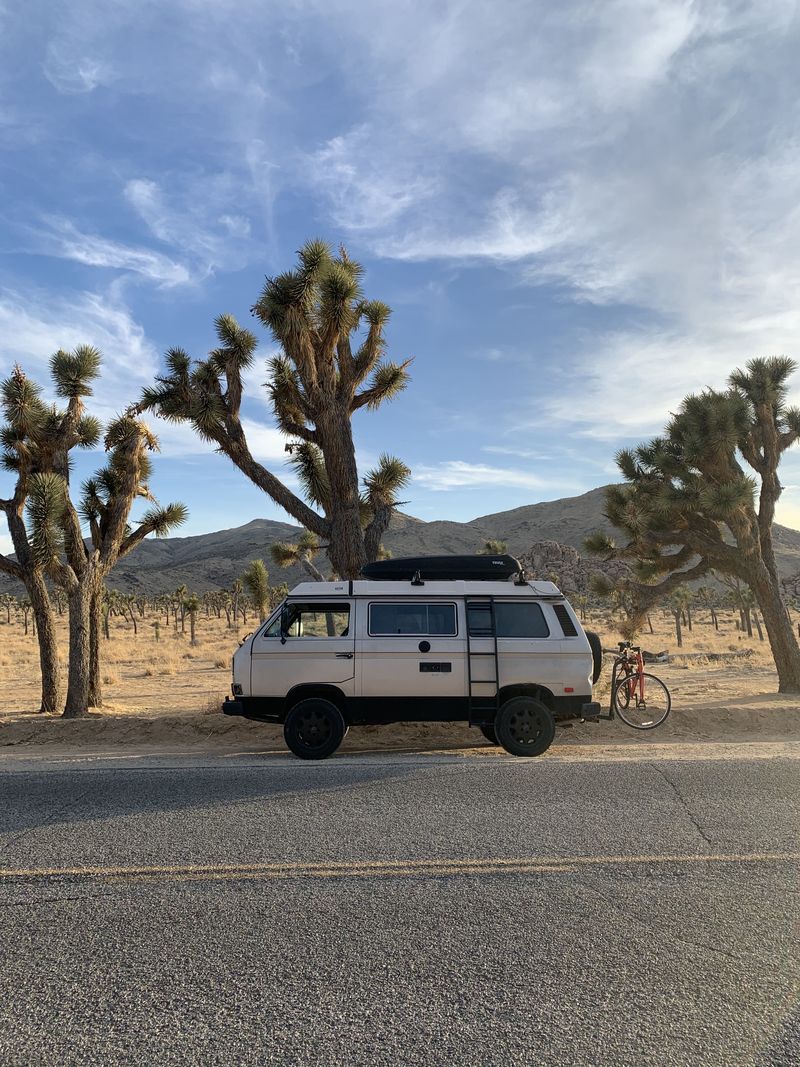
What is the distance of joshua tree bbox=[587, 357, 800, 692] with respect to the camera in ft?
58.0

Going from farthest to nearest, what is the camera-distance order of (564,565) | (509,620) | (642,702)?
1. (564,565)
2. (642,702)
3. (509,620)

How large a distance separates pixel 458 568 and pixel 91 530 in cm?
1173

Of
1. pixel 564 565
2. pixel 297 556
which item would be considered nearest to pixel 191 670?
pixel 297 556

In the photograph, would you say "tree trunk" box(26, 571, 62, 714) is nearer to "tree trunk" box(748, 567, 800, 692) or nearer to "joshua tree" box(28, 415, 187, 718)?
"joshua tree" box(28, 415, 187, 718)

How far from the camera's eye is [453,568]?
393 inches

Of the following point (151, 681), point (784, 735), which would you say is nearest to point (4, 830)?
point (784, 735)

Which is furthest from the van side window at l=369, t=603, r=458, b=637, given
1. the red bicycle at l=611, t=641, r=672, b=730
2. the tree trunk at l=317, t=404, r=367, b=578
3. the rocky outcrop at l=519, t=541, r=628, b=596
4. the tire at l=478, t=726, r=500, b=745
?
the rocky outcrop at l=519, t=541, r=628, b=596

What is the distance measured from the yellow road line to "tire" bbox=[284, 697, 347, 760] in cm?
381

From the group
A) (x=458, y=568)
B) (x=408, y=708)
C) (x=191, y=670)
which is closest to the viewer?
(x=408, y=708)

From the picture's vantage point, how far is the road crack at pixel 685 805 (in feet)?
18.0

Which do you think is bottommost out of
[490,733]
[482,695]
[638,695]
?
[490,733]

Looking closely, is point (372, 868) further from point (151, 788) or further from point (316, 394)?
point (316, 394)

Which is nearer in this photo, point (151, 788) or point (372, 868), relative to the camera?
point (372, 868)

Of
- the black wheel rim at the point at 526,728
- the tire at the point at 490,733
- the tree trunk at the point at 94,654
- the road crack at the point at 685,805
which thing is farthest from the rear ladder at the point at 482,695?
the tree trunk at the point at 94,654
